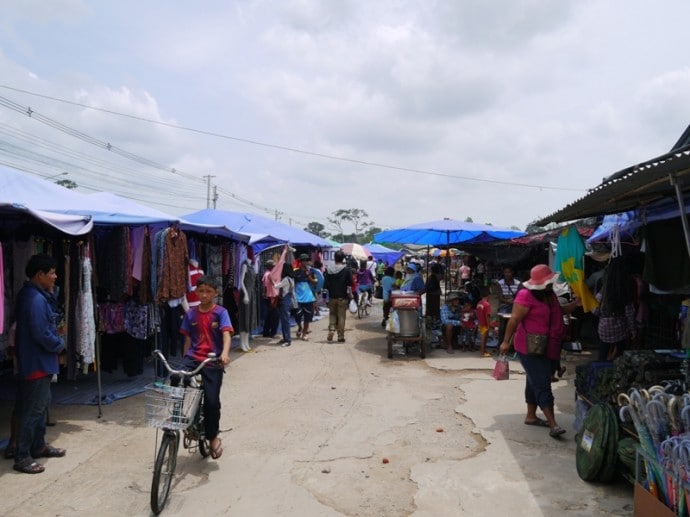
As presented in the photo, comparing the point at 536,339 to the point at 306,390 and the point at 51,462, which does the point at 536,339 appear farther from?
the point at 51,462

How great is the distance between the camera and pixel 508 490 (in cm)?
413

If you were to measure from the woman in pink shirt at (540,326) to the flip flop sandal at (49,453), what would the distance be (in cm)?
466

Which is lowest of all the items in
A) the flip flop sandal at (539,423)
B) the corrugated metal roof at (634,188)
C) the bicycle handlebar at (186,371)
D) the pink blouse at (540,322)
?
the flip flop sandal at (539,423)

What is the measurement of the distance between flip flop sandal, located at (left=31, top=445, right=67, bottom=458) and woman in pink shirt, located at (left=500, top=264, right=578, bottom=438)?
4.66m

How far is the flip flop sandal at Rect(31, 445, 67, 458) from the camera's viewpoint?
4695 mm

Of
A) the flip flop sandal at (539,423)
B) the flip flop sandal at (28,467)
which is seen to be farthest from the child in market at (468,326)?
the flip flop sandal at (28,467)

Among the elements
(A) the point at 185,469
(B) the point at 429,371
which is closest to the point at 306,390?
(B) the point at 429,371

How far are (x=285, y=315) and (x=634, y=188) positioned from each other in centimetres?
774

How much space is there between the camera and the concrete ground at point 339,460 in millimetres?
3869

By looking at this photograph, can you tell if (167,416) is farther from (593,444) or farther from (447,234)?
(447,234)

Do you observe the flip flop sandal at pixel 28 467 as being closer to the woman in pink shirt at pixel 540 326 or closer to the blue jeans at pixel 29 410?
the blue jeans at pixel 29 410

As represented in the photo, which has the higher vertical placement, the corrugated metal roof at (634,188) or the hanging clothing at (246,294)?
the corrugated metal roof at (634,188)

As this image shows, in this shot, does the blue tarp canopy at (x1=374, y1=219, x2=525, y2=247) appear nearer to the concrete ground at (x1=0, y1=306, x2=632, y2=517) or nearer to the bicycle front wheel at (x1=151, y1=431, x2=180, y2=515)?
the concrete ground at (x1=0, y1=306, x2=632, y2=517)

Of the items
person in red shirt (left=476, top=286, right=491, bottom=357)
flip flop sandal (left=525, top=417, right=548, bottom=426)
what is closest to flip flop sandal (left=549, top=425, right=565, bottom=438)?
flip flop sandal (left=525, top=417, right=548, bottom=426)
